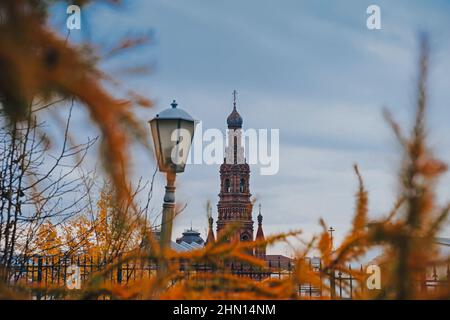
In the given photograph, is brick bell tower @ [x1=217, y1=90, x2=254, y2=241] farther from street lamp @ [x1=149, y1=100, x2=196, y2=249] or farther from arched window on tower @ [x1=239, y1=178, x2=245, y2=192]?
street lamp @ [x1=149, y1=100, x2=196, y2=249]

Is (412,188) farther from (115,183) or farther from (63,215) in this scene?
(63,215)

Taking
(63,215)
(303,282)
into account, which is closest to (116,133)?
(303,282)

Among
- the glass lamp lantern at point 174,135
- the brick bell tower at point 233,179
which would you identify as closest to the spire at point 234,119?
the brick bell tower at point 233,179

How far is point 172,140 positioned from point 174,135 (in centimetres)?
6

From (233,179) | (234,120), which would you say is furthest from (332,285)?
(234,120)

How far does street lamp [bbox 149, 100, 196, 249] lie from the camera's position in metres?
3.50

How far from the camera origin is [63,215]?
18.9 feet

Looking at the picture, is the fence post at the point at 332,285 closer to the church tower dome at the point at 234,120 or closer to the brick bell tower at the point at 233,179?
the brick bell tower at the point at 233,179

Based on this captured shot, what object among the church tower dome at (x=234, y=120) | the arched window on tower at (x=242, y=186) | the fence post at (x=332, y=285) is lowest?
the fence post at (x=332, y=285)

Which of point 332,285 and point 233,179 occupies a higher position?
point 233,179

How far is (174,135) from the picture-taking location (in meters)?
3.67

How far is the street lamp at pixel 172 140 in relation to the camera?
3502 mm

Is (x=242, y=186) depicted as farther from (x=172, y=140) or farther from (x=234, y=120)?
(x=172, y=140)

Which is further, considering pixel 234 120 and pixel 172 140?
pixel 234 120
